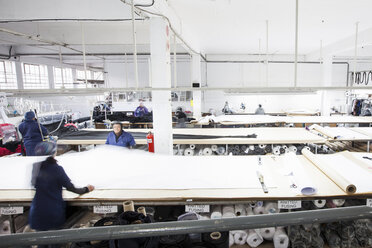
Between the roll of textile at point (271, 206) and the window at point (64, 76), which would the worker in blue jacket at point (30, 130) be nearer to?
the roll of textile at point (271, 206)

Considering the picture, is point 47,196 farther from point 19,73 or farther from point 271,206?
point 19,73

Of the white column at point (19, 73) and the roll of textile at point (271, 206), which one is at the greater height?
the white column at point (19, 73)

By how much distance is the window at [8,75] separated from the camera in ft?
30.1

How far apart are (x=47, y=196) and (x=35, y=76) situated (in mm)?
10987

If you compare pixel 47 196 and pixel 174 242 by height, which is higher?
pixel 47 196

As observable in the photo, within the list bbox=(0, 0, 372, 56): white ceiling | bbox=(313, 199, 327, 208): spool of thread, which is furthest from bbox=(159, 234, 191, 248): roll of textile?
bbox=(0, 0, 372, 56): white ceiling

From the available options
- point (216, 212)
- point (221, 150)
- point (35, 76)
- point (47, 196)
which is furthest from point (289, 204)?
point (35, 76)

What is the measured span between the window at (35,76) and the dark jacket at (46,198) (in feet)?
32.5

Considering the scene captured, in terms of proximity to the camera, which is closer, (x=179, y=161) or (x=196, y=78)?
(x=179, y=161)

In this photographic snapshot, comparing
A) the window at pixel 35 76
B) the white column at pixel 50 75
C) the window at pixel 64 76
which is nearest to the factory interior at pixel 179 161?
the window at pixel 35 76

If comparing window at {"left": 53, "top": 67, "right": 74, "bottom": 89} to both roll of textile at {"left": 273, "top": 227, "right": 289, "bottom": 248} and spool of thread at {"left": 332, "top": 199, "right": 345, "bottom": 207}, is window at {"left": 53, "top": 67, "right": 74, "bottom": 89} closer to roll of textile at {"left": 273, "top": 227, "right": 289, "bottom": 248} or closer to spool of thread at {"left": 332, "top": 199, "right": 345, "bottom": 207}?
roll of textile at {"left": 273, "top": 227, "right": 289, "bottom": 248}

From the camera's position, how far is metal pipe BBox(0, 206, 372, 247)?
0.77 metres

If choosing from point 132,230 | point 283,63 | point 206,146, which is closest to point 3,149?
point 206,146

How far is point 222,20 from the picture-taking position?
5.50 meters
